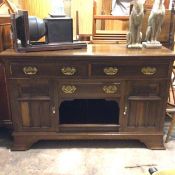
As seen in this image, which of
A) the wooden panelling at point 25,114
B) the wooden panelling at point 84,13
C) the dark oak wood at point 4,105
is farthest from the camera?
the wooden panelling at point 84,13

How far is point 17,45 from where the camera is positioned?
176 centimetres

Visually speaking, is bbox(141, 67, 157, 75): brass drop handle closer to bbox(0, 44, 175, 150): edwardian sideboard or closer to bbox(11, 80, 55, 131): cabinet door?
bbox(0, 44, 175, 150): edwardian sideboard

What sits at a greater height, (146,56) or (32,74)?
(146,56)

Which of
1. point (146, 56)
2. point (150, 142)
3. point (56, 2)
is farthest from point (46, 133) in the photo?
point (56, 2)

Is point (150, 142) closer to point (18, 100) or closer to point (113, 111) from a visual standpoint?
point (113, 111)

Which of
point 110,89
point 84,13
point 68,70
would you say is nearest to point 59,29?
point 68,70

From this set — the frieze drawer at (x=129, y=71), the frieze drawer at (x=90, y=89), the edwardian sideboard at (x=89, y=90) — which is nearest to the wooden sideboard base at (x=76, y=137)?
the edwardian sideboard at (x=89, y=90)

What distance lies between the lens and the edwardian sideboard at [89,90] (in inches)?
68.1

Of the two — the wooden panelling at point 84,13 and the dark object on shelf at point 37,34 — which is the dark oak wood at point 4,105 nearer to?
the dark object on shelf at point 37,34

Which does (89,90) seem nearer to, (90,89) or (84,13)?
(90,89)

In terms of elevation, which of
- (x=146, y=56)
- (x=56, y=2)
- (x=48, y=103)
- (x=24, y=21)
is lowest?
(x=48, y=103)

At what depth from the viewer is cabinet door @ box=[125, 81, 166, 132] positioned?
1.83 meters

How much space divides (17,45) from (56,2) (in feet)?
2.37

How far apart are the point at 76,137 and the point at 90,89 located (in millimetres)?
440
